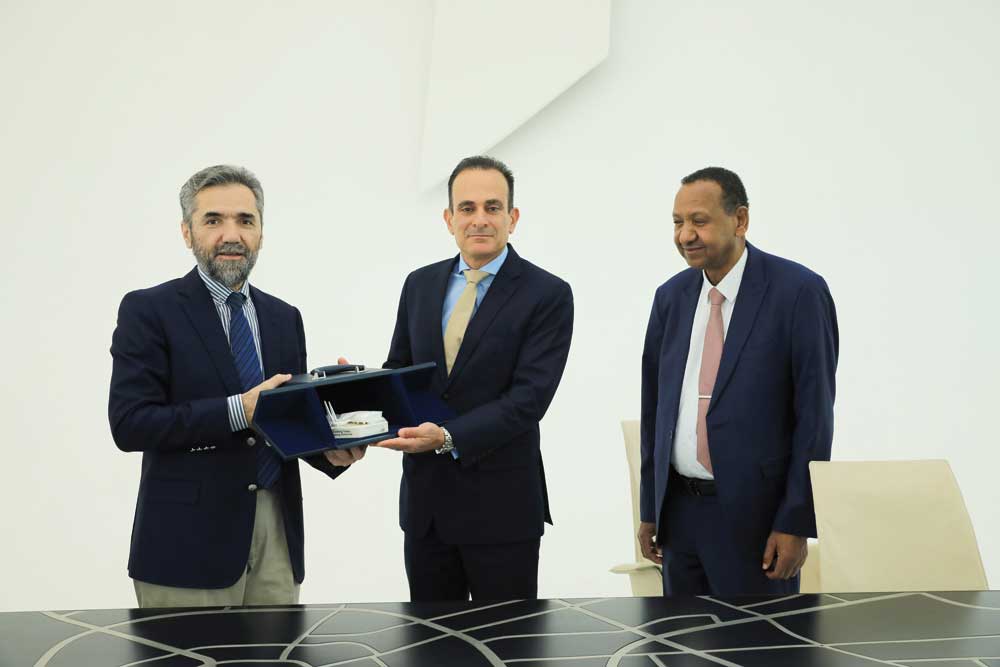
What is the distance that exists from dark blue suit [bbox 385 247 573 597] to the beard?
538 mm

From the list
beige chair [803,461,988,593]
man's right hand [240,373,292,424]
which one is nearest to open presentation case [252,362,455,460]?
man's right hand [240,373,292,424]

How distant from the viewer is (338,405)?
260 centimetres

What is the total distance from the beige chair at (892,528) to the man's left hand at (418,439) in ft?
3.21

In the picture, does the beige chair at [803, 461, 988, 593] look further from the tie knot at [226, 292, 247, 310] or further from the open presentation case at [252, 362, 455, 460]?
the tie knot at [226, 292, 247, 310]

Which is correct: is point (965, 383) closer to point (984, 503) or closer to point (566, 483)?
point (984, 503)

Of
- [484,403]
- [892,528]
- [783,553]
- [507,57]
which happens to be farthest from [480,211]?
[507,57]

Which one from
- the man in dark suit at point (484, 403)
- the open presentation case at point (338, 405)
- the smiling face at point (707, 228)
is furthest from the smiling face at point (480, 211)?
the smiling face at point (707, 228)

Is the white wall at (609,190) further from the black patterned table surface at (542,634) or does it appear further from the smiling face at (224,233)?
the black patterned table surface at (542,634)

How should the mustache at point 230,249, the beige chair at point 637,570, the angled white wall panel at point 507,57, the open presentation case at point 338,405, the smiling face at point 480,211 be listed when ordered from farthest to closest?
the angled white wall panel at point 507,57 < the beige chair at point 637,570 < the smiling face at point 480,211 < the mustache at point 230,249 < the open presentation case at point 338,405

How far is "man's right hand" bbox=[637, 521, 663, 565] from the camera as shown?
2.81 metres

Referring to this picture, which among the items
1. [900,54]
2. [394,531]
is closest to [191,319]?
[394,531]

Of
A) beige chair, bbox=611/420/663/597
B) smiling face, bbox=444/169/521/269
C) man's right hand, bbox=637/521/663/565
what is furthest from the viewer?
beige chair, bbox=611/420/663/597

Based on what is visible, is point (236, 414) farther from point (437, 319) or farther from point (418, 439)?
point (437, 319)

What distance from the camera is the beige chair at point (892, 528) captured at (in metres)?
2.34
